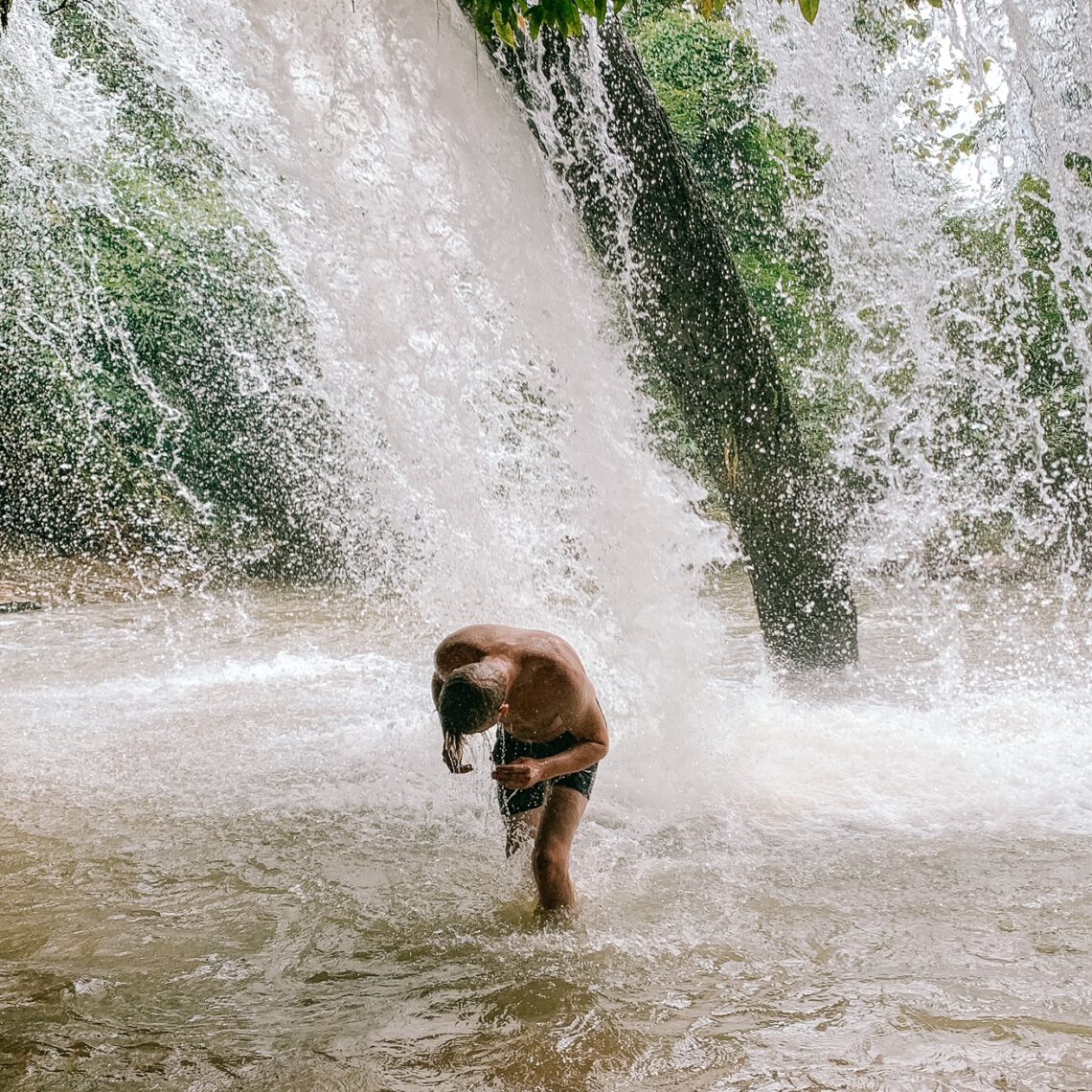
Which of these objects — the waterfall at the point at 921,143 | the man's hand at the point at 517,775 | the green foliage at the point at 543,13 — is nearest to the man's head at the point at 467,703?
the man's hand at the point at 517,775

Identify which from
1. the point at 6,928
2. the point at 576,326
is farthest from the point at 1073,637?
the point at 6,928

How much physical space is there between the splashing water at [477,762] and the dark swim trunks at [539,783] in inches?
10.0

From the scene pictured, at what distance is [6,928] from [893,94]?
20.0ft

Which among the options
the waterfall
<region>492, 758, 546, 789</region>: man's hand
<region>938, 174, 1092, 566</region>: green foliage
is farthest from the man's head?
<region>938, 174, 1092, 566</region>: green foliage

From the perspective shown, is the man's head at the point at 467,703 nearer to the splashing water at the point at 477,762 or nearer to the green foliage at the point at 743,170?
the splashing water at the point at 477,762

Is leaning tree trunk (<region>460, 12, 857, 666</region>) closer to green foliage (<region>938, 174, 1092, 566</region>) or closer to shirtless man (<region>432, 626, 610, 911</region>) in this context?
shirtless man (<region>432, 626, 610, 911</region>)

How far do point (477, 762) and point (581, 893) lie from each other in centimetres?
144

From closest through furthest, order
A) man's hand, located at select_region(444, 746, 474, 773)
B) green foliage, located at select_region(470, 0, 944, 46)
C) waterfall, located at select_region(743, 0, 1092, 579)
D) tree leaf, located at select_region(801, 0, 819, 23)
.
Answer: tree leaf, located at select_region(801, 0, 819, 23), green foliage, located at select_region(470, 0, 944, 46), man's hand, located at select_region(444, 746, 474, 773), waterfall, located at select_region(743, 0, 1092, 579)

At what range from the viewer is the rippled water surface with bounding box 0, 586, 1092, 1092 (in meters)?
2.86

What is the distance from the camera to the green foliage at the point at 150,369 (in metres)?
13.2

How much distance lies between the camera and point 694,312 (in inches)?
254

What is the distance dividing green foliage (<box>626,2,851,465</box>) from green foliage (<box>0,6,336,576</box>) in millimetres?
5159

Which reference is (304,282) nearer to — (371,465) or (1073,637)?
(371,465)

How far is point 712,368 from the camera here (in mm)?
6570
